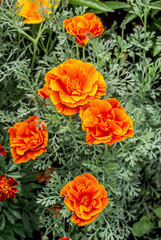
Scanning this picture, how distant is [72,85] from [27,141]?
0.28 metres

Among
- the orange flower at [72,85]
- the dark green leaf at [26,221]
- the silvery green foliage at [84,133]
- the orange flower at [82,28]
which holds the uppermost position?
the orange flower at [82,28]

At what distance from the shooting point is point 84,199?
1044 millimetres

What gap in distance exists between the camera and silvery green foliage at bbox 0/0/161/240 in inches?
49.6

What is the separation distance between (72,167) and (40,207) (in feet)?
0.83

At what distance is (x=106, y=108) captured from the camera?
1004 mm

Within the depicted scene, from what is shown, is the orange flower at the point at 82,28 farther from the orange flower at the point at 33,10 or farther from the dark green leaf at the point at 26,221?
the dark green leaf at the point at 26,221

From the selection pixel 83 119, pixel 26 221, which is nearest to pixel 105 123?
pixel 83 119

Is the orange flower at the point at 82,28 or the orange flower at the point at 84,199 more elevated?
the orange flower at the point at 82,28

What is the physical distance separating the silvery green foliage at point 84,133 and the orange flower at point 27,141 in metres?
0.06

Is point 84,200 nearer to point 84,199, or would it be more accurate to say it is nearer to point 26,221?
point 84,199

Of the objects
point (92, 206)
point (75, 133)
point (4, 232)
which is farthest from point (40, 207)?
point (92, 206)

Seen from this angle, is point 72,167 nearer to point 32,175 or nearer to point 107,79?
point 32,175

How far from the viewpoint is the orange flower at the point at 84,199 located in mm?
1003

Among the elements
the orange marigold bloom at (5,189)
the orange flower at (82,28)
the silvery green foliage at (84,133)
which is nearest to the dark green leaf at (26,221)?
the silvery green foliage at (84,133)
